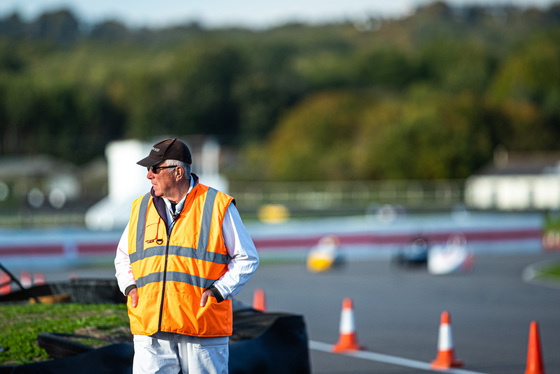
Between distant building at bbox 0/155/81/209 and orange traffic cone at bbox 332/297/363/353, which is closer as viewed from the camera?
orange traffic cone at bbox 332/297/363/353

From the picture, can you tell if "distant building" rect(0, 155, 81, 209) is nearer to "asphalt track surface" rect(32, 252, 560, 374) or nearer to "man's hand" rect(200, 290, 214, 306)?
"asphalt track surface" rect(32, 252, 560, 374)

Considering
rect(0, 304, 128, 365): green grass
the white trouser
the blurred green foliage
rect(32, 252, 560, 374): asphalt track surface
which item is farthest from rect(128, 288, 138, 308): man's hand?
the blurred green foliage

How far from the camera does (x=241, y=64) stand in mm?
129000

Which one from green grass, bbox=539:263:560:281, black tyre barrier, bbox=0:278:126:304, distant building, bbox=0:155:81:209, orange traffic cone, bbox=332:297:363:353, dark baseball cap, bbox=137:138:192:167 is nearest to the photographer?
dark baseball cap, bbox=137:138:192:167

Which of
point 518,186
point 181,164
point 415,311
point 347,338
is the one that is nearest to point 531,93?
point 518,186

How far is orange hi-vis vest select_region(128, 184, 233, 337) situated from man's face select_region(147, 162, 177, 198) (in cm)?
12

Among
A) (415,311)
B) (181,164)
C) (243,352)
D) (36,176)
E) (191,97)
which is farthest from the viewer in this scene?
(191,97)

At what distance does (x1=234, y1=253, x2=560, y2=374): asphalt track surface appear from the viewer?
A: 11.0 metres

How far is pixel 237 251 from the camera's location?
5.14m

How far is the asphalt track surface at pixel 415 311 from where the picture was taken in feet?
36.2

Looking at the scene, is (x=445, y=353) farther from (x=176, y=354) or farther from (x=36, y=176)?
(x=36, y=176)

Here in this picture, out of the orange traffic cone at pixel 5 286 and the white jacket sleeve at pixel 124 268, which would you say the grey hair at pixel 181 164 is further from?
the orange traffic cone at pixel 5 286

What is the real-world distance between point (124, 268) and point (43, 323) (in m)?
2.82

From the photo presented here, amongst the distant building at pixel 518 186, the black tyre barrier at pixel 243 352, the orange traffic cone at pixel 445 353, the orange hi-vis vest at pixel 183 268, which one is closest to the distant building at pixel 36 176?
the distant building at pixel 518 186
